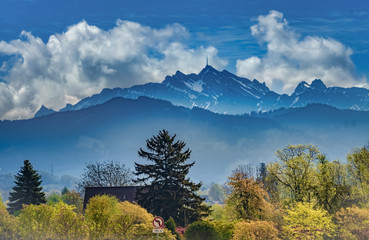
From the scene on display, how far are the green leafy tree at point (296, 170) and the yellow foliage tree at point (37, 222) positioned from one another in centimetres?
2639

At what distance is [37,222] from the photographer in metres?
39.4

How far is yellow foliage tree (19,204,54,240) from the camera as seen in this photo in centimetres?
3909

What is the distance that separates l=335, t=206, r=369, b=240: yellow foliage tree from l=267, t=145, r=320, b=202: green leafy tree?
411 inches

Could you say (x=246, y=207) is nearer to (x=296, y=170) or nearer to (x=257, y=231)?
(x=296, y=170)

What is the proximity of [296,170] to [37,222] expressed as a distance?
30.3m

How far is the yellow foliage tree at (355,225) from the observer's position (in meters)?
36.4

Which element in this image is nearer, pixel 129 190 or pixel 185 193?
pixel 185 193

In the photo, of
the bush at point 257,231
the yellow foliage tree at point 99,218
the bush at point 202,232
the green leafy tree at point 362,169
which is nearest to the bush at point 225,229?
the bush at point 202,232

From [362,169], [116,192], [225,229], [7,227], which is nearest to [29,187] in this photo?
[116,192]

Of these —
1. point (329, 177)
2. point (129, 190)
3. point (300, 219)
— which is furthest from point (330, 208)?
point (129, 190)

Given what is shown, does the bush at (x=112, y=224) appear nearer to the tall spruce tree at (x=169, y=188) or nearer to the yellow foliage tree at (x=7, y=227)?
the yellow foliage tree at (x=7, y=227)

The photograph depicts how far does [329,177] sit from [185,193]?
17418 mm

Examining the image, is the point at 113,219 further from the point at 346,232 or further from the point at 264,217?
the point at 346,232

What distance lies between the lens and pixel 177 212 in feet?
171
